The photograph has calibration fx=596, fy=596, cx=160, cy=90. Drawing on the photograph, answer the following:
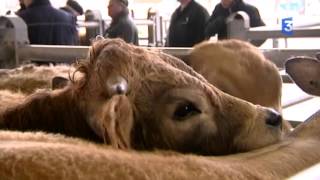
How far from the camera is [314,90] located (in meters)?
1.98

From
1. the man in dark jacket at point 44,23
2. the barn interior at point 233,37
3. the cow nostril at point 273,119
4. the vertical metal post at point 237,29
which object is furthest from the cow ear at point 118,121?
the man in dark jacket at point 44,23

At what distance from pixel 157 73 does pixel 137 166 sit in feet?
1.68

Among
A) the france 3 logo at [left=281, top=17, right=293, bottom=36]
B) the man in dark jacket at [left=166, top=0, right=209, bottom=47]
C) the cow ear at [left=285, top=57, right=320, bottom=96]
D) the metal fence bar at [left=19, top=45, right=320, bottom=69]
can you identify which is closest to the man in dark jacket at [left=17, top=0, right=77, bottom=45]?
the man in dark jacket at [left=166, top=0, right=209, bottom=47]

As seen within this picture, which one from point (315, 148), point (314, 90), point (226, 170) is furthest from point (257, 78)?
point (226, 170)

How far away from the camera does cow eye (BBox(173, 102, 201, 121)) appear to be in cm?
136

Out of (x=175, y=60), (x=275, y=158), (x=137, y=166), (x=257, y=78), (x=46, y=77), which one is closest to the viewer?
(x=137, y=166)

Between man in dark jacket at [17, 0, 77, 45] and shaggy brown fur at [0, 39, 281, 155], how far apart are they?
110 inches

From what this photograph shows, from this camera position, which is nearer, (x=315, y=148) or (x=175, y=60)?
(x=315, y=148)

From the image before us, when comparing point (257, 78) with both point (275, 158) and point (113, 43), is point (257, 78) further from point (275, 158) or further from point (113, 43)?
point (275, 158)

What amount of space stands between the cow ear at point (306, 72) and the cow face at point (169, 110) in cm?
59

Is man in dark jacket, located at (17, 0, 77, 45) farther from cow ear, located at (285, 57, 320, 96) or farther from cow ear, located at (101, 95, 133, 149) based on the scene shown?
cow ear, located at (101, 95, 133, 149)

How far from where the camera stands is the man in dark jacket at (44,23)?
4.14 m

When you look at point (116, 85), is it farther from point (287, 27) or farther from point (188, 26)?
point (188, 26)

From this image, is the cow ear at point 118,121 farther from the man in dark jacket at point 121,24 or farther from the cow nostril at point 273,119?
the man in dark jacket at point 121,24
